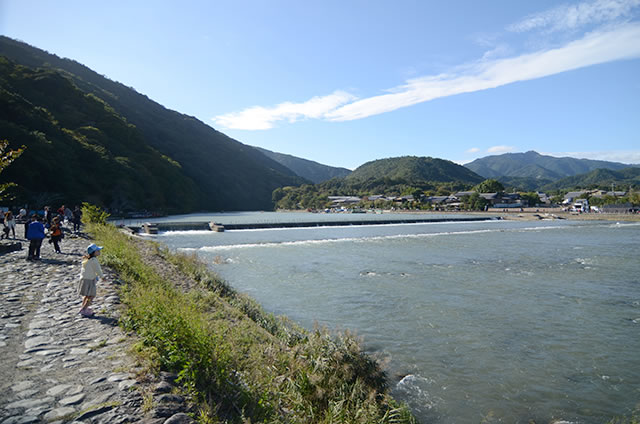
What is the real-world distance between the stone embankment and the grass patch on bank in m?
0.25

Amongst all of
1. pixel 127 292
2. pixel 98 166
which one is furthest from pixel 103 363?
pixel 98 166

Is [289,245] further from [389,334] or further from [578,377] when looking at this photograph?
[578,377]

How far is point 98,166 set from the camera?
191ft

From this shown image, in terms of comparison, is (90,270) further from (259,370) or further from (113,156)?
(113,156)

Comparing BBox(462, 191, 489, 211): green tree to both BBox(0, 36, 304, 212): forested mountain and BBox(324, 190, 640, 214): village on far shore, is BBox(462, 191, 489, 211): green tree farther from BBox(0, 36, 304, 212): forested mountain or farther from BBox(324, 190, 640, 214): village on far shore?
BBox(0, 36, 304, 212): forested mountain

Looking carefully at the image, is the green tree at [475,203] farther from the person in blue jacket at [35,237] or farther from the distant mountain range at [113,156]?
the person in blue jacket at [35,237]

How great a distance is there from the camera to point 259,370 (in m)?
4.56

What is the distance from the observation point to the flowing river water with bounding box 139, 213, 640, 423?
606cm

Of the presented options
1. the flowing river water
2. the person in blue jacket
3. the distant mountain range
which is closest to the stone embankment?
the flowing river water

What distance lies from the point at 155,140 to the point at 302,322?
414 ft

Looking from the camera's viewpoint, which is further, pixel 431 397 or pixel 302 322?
pixel 302 322

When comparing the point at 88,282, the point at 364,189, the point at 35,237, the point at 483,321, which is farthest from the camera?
the point at 364,189

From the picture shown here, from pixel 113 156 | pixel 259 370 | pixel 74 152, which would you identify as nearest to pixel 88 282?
pixel 259 370

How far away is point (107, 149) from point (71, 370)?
76.7m
